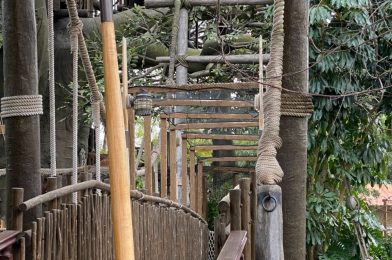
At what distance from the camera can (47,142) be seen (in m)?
6.32

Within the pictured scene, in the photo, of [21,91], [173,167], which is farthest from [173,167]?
[21,91]

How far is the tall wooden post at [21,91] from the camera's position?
6.18ft

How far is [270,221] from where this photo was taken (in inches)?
55.1

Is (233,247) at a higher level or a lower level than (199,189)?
higher

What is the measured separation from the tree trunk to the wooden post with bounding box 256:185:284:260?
1.24ft

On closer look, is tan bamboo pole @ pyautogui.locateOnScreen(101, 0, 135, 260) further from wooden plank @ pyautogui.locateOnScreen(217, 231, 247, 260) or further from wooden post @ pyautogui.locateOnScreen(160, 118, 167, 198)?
wooden post @ pyautogui.locateOnScreen(160, 118, 167, 198)

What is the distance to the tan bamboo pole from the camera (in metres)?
0.68

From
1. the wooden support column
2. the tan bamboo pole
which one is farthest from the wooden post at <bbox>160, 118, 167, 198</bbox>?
the tan bamboo pole

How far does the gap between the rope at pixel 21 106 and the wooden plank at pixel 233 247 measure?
729 millimetres

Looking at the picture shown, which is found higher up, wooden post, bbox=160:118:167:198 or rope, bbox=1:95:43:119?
rope, bbox=1:95:43:119

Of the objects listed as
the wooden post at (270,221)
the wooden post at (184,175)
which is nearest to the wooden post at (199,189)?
the wooden post at (184,175)

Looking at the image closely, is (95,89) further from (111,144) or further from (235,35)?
(235,35)

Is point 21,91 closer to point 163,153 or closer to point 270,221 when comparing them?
point 270,221

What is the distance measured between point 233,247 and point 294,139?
426 millimetres
